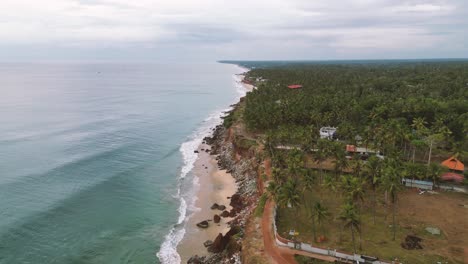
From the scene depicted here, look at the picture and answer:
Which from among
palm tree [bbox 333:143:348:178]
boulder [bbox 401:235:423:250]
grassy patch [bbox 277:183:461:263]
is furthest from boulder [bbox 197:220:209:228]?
boulder [bbox 401:235:423:250]

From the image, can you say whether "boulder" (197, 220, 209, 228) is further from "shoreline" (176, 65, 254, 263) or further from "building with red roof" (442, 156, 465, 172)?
"building with red roof" (442, 156, 465, 172)

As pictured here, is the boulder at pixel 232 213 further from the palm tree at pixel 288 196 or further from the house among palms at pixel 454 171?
the house among palms at pixel 454 171

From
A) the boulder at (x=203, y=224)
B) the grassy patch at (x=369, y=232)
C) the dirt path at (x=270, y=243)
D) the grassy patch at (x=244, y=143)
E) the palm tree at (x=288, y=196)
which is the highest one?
the palm tree at (x=288, y=196)

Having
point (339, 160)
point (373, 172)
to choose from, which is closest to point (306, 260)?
point (373, 172)

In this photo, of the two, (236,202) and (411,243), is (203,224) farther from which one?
(411,243)

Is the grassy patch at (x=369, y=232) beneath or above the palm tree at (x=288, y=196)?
beneath

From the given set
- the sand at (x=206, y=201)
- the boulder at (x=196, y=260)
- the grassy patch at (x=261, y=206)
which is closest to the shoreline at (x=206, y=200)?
the sand at (x=206, y=201)
